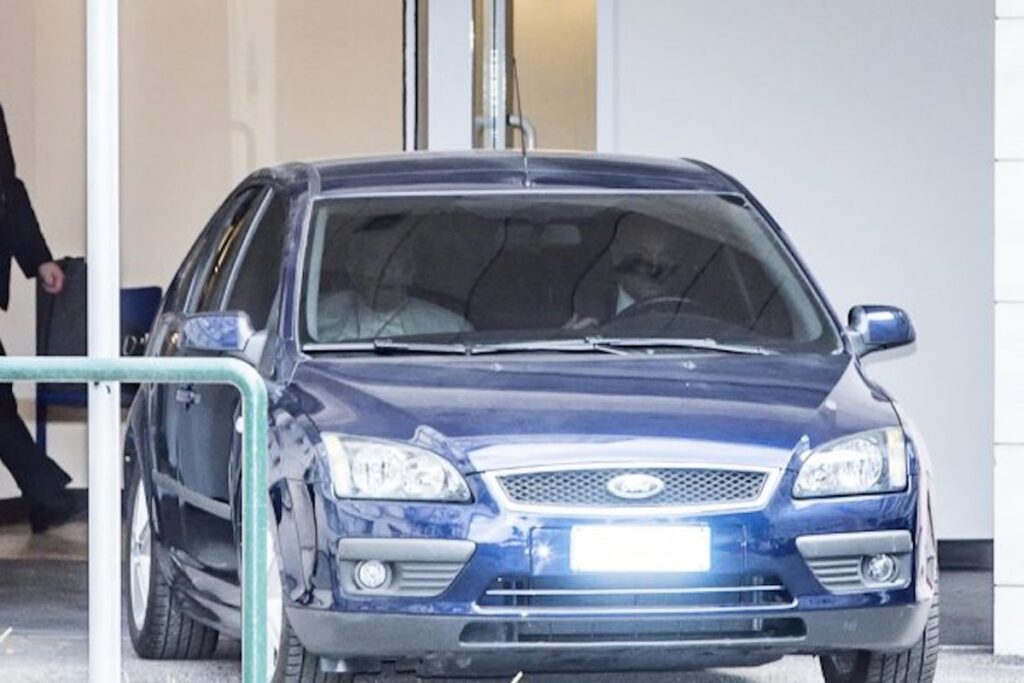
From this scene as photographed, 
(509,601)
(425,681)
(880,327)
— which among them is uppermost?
(880,327)

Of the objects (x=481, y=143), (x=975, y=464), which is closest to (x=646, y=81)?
(x=481, y=143)

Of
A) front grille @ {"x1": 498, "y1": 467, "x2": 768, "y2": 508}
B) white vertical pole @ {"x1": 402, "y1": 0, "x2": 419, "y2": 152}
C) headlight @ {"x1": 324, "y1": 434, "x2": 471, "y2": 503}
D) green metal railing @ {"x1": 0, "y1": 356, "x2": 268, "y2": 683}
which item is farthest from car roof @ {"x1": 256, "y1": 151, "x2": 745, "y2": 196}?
white vertical pole @ {"x1": 402, "y1": 0, "x2": 419, "y2": 152}

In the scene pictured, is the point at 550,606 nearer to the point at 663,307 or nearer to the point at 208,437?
the point at 663,307

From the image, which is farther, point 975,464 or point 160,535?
point 975,464

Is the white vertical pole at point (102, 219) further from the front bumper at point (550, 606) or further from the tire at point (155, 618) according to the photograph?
the tire at point (155, 618)

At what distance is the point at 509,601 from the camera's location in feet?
24.2

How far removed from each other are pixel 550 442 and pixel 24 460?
651cm

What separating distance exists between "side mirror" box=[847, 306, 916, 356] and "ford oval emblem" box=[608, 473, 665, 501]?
123 centimetres

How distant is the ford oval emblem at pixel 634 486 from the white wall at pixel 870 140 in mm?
4755

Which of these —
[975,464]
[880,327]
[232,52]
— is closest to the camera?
[880,327]

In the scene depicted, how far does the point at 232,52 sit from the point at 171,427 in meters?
4.82

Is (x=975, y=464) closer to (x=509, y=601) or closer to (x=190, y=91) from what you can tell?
(x=190, y=91)

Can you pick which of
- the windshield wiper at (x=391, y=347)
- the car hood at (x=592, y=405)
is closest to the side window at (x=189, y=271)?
the windshield wiper at (x=391, y=347)

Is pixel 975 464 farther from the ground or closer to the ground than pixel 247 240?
closer to the ground
